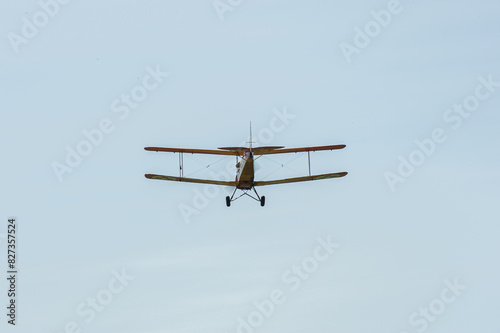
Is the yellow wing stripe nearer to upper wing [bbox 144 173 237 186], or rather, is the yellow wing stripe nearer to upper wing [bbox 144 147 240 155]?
upper wing [bbox 144 147 240 155]

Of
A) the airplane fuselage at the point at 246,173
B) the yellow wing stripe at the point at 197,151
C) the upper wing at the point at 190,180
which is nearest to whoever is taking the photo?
the airplane fuselage at the point at 246,173

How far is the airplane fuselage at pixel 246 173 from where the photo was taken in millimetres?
67750

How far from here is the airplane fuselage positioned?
2667 inches

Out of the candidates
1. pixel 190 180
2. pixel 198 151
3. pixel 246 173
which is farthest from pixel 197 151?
pixel 246 173

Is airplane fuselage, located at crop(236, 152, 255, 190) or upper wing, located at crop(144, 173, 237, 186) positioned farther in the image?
upper wing, located at crop(144, 173, 237, 186)

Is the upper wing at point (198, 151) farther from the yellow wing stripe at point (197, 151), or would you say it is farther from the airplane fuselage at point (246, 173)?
the airplane fuselage at point (246, 173)

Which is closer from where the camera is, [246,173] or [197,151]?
[246,173]

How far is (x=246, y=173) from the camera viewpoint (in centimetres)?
6794

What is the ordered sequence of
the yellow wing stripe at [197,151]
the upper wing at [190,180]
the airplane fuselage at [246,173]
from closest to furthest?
the airplane fuselage at [246,173], the upper wing at [190,180], the yellow wing stripe at [197,151]

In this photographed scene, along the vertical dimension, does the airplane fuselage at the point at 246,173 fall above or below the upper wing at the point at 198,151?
below

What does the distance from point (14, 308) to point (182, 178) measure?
11793 mm

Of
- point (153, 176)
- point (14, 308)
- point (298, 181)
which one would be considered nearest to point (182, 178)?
point (153, 176)

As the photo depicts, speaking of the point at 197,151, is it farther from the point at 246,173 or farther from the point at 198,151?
the point at 246,173

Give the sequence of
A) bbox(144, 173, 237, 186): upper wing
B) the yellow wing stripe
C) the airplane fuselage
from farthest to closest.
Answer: the yellow wing stripe → bbox(144, 173, 237, 186): upper wing → the airplane fuselage
